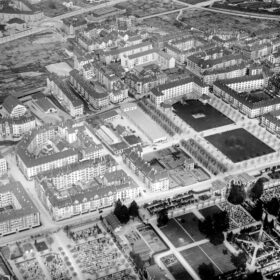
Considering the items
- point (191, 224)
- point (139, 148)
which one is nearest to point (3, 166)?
point (139, 148)

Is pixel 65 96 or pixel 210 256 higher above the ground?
pixel 65 96

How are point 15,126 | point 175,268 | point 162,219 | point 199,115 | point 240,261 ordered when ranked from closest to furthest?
1. point 240,261
2. point 175,268
3. point 162,219
4. point 15,126
5. point 199,115

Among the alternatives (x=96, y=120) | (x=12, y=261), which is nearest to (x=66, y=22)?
(x=96, y=120)

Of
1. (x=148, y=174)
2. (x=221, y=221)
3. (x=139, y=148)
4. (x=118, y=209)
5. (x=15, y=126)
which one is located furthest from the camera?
(x=15, y=126)

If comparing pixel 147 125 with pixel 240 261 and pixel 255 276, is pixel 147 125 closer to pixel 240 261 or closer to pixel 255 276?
pixel 240 261

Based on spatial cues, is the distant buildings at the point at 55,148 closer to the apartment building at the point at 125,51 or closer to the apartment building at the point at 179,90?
the apartment building at the point at 179,90

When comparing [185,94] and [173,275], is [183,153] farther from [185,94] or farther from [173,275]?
[173,275]
